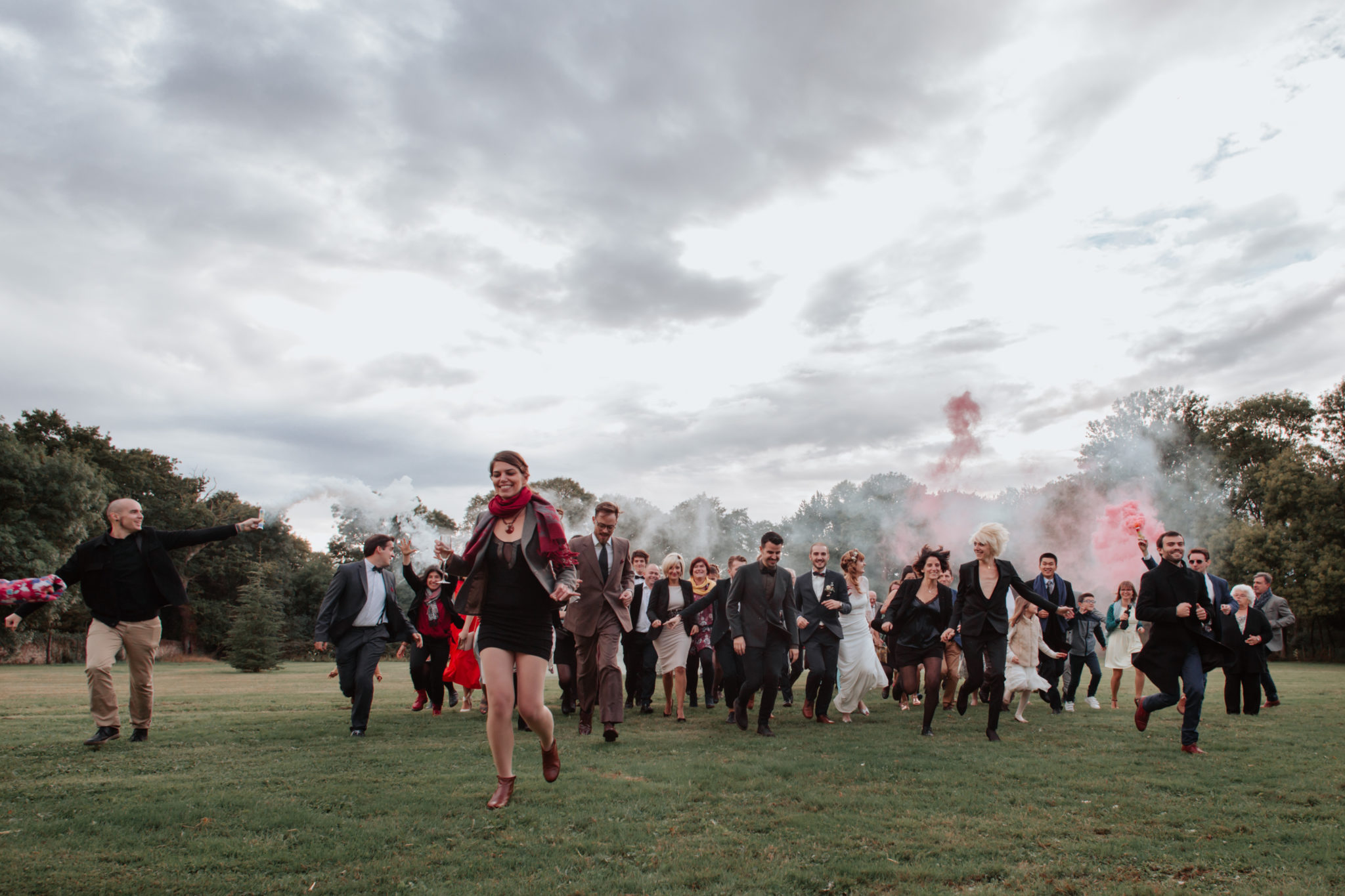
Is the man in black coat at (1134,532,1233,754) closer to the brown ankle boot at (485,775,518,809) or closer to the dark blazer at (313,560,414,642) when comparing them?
the brown ankle boot at (485,775,518,809)

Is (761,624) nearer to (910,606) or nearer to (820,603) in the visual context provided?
(820,603)

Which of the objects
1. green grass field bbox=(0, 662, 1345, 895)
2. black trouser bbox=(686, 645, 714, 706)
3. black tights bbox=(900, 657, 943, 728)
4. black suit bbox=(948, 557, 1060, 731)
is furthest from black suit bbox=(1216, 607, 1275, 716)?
black trouser bbox=(686, 645, 714, 706)

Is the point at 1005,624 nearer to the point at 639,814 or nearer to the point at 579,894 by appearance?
the point at 639,814

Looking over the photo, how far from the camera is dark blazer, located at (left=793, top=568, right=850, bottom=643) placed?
10.9 metres

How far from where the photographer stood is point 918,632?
10.6 metres

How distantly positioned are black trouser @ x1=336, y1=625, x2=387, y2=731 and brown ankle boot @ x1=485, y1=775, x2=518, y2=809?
4371 millimetres

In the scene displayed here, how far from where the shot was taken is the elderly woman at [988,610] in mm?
9141

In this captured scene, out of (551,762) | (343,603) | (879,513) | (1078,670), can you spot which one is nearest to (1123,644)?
(1078,670)

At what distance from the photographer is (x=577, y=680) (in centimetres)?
972

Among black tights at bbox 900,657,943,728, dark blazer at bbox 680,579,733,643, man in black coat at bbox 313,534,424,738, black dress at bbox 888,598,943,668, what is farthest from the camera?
dark blazer at bbox 680,579,733,643

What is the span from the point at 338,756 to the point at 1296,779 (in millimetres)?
8368

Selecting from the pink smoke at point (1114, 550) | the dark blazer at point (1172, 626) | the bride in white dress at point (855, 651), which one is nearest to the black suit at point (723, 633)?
the bride in white dress at point (855, 651)

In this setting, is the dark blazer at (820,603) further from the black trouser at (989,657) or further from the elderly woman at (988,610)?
the black trouser at (989,657)

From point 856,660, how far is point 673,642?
2.52 metres
